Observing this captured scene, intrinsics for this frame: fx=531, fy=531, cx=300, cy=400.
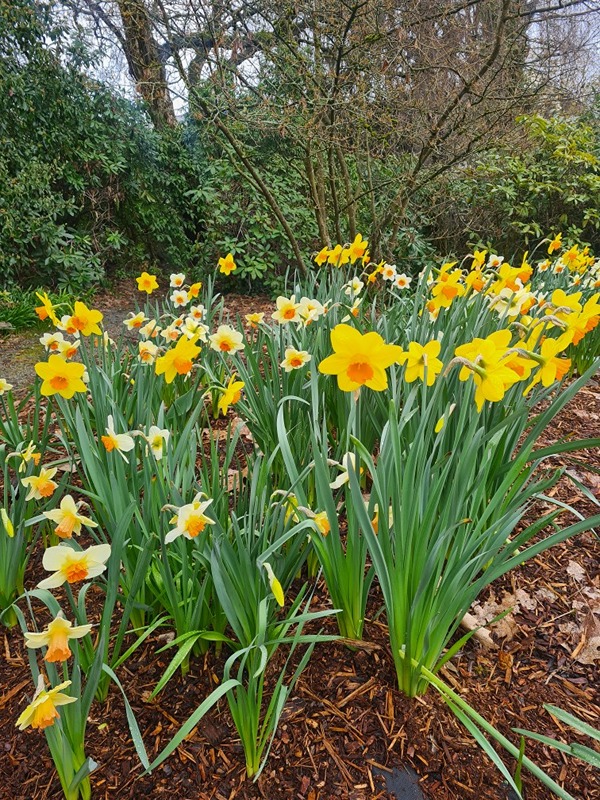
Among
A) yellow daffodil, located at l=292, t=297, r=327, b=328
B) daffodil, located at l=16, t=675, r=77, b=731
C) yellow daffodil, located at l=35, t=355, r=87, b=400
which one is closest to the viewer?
daffodil, located at l=16, t=675, r=77, b=731

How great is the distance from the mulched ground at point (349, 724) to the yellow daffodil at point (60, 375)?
706 mm

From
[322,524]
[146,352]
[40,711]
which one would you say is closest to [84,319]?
[146,352]

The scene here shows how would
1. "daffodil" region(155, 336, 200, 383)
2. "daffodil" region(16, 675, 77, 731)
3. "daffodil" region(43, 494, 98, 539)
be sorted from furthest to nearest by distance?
"daffodil" region(155, 336, 200, 383) < "daffodil" region(43, 494, 98, 539) < "daffodil" region(16, 675, 77, 731)

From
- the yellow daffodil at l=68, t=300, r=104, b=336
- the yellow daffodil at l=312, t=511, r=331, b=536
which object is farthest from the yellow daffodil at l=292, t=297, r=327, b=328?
the yellow daffodil at l=312, t=511, r=331, b=536

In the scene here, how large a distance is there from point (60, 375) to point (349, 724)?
1.11 meters

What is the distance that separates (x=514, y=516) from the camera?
4.23 ft

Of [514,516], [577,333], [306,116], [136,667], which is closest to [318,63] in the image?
[306,116]

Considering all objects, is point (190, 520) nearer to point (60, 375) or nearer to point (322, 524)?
point (322, 524)

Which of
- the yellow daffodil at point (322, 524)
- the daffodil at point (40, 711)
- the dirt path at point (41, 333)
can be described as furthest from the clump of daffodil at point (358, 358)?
the dirt path at point (41, 333)

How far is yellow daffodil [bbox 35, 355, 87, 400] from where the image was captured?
1377 mm

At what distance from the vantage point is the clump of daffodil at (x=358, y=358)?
43.2 inches

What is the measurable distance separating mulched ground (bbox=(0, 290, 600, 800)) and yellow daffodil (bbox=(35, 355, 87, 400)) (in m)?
0.71

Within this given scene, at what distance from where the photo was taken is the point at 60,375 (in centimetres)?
140

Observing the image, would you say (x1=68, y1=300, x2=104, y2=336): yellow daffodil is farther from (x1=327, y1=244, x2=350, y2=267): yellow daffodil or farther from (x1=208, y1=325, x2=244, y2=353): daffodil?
(x1=327, y1=244, x2=350, y2=267): yellow daffodil
